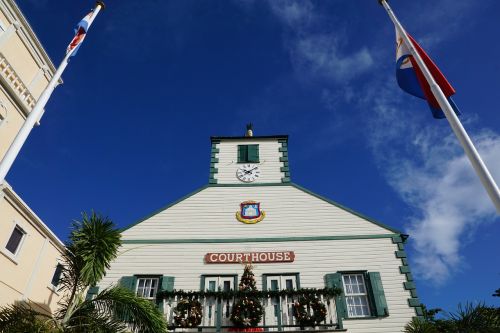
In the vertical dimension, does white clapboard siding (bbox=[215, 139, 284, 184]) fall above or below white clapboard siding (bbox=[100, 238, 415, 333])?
above

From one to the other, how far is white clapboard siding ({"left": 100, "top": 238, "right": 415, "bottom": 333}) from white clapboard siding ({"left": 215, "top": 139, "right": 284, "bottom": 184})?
130 inches

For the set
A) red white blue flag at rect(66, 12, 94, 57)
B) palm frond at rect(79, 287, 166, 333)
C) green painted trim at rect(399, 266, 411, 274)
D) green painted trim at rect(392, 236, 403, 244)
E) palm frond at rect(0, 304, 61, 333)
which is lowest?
palm frond at rect(0, 304, 61, 333)

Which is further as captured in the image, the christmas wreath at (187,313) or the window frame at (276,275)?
the window frame at (276,275)

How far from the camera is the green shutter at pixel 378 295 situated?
1146cm

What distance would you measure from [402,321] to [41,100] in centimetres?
1233

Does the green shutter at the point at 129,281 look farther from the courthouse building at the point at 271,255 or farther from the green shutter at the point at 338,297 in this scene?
the green shutter at the point at 338,297

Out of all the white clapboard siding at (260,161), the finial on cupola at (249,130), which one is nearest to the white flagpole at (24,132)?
the white clapboard siding at (260,161)

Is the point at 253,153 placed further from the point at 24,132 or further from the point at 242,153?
the point at 24,132

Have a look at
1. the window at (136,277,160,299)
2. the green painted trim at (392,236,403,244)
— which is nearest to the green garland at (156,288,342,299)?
the window at (136,277,160,299)

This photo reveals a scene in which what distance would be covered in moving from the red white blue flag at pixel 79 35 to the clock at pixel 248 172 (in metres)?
8.30

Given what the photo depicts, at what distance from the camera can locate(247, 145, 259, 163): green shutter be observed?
52.7 feet

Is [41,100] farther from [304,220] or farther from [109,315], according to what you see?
[304,220]

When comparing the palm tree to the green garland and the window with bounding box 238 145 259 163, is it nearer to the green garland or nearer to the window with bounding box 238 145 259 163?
the green garland

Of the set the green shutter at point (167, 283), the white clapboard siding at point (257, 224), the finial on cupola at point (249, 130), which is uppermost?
the finial on cupola at point (249, 130)
